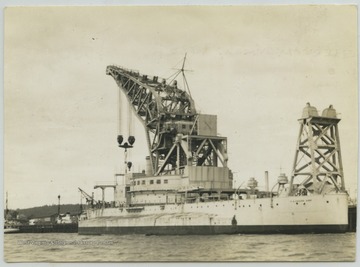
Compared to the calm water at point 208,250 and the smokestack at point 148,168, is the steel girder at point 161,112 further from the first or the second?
the calm water at point 208,250

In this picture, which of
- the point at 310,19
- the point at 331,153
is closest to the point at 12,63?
the point at 310,19

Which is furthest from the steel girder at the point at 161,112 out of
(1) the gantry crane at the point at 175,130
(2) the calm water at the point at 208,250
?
(2) the calm water at the point at 208,250

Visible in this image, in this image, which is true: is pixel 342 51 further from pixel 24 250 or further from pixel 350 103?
pixel 24 250

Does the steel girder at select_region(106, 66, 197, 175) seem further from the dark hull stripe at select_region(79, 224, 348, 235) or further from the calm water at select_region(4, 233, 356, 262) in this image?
A: the calm water at select_region(4, 233, 356, 262)

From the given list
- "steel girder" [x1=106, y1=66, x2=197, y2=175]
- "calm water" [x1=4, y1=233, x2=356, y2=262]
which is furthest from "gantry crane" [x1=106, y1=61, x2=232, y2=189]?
"calm water" [x1=4, y1=233, x2=356, y2=262]

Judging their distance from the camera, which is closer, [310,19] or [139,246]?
[310,19]

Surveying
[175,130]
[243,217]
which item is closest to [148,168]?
[175,130]
